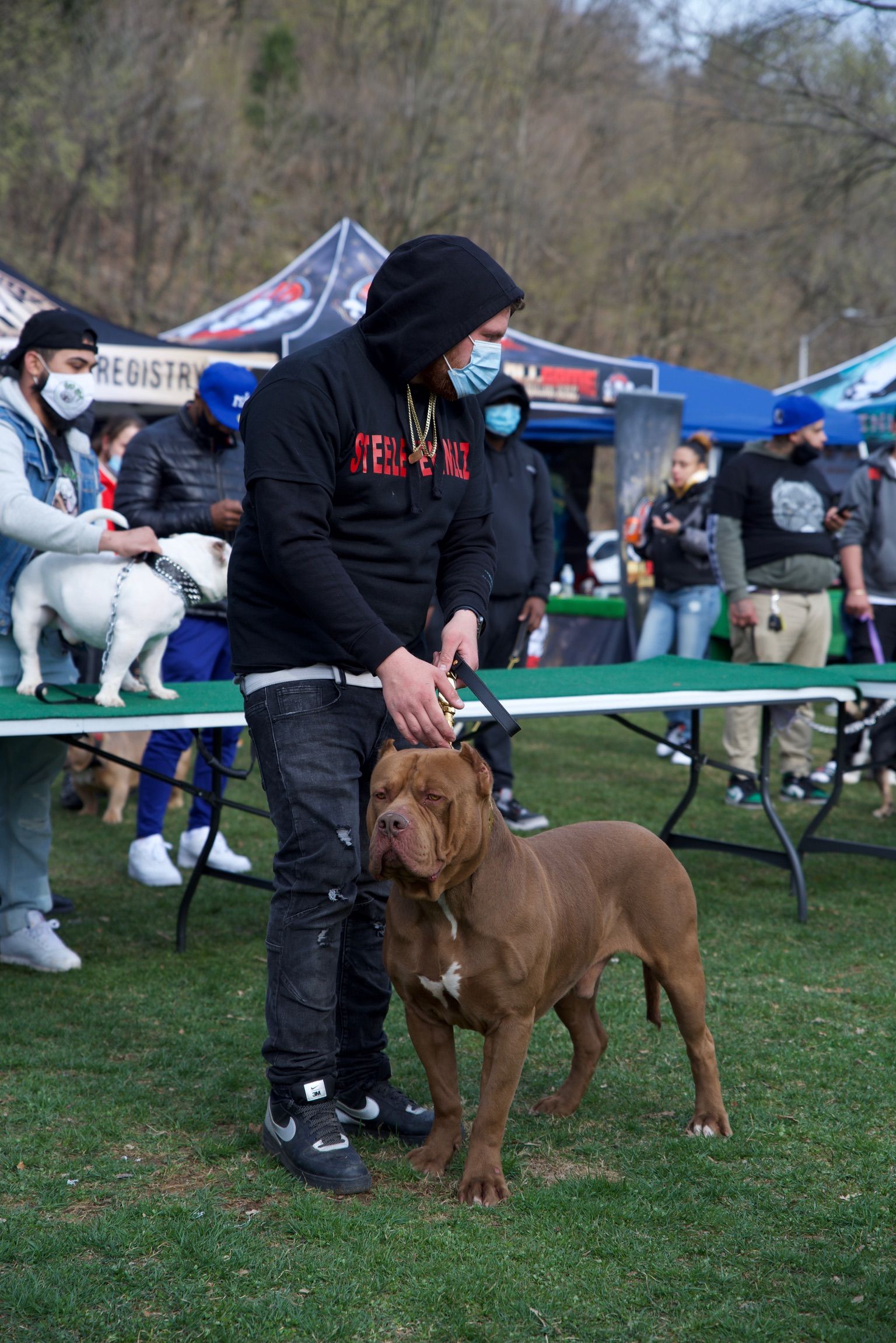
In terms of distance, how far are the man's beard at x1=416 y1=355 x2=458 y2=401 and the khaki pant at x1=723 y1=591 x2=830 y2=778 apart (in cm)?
461

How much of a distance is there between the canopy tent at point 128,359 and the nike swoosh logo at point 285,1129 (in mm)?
8736

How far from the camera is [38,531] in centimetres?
382

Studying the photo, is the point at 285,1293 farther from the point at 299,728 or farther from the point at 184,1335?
the point at 299,728

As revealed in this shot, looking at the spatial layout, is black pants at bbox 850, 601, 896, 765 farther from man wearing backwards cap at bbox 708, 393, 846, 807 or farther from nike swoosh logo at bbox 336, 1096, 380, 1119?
nike swoosh logo at bbox 336, 1096, 380, 1119

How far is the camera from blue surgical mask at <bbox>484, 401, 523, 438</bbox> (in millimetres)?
6570

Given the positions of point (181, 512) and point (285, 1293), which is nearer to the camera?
point (285, 1293)

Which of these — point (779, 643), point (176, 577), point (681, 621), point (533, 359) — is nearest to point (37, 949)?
point (176, 577)

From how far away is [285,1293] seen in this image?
7.75 feet

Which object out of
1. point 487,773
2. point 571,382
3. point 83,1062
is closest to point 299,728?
point 487,773

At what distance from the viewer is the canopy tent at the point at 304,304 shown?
38.9 ft

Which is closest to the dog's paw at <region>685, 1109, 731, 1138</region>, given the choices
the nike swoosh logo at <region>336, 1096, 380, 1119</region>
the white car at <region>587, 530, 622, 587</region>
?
the nike swoosh logo at <region>336, 1096, 380, 1119</region>

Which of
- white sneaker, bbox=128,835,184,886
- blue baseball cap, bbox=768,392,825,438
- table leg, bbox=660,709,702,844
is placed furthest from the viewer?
blue baseball cap, bbox=768,392,825,438

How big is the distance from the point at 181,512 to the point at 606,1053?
285 centimetres

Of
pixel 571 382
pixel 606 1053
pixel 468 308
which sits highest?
pixel 571 382
